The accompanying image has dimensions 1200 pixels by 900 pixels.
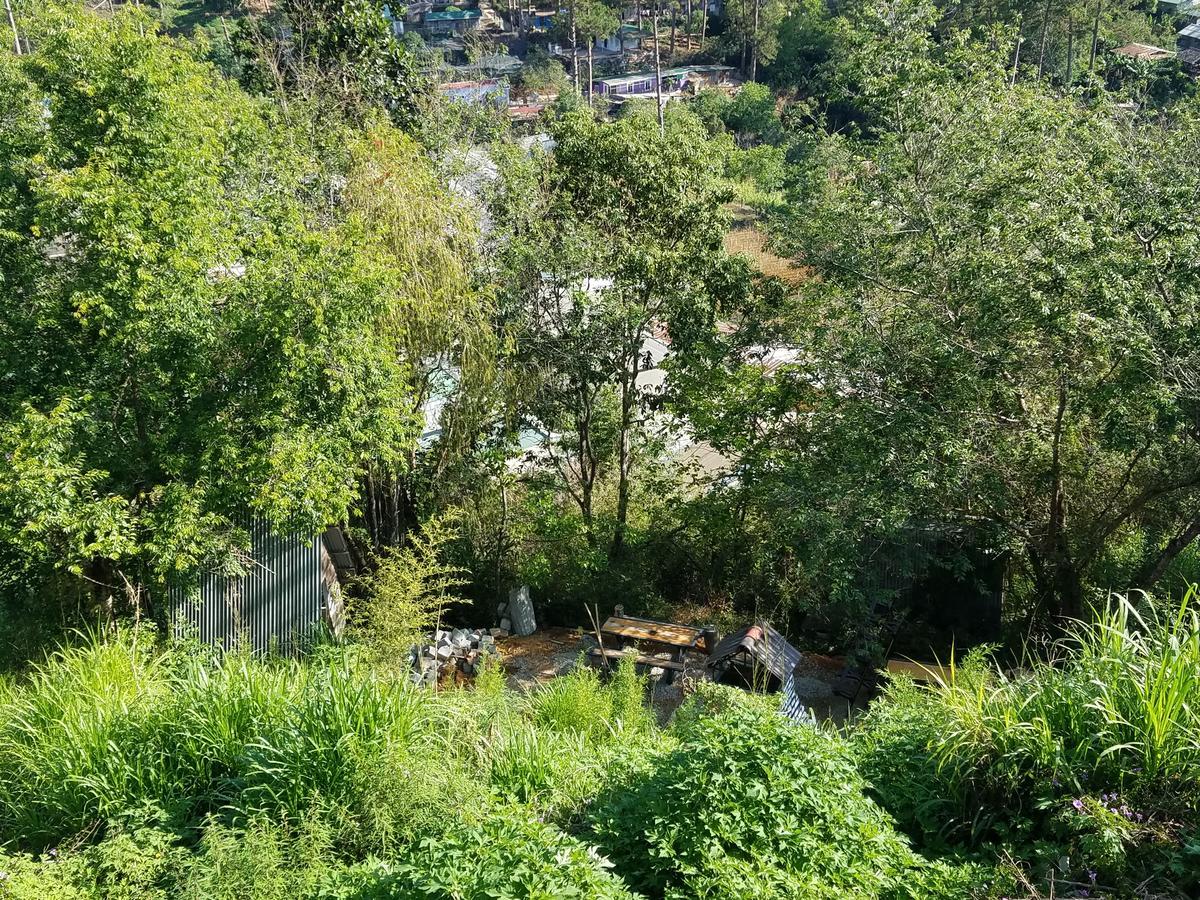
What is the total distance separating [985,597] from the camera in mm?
8883

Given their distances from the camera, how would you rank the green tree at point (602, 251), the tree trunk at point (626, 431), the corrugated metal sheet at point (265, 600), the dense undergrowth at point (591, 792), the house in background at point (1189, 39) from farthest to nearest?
the house in background at point (1189, 39) → the tree trunk at point (626, 431) → the green tree at point (602, 251) → the corrugated metal sheet at point (265, 600) → the dense undergrowth at point (591, 792)

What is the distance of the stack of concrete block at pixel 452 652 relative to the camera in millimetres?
8617

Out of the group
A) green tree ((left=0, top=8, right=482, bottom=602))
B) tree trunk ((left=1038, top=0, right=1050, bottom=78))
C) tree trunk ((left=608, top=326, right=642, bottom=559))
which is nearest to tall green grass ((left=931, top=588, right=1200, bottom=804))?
green tree ((left=0, top=8, right=482, bottom=602))

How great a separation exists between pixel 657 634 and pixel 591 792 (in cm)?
414

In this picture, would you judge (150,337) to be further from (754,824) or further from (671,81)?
(671,81)

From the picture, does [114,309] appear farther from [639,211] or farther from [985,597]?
[985,597]

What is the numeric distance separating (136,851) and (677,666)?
511 cm

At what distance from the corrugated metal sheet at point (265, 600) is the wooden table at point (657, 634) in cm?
277

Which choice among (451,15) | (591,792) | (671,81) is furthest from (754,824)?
(451,15)

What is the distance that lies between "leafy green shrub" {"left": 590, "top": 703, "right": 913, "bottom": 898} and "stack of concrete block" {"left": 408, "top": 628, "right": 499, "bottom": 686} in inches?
171

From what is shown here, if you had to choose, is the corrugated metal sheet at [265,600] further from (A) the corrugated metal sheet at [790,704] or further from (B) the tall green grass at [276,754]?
(A) the corrugated metal sheet at [790,704]

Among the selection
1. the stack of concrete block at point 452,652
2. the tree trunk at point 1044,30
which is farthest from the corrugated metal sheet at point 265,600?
the tree trunk at point 1044,30

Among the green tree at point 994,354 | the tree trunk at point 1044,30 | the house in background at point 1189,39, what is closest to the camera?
the green tree at point 994,354

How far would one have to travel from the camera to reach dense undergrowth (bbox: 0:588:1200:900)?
13.2 ft
